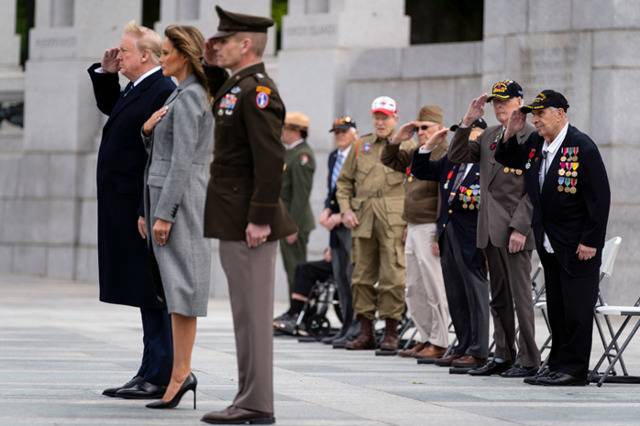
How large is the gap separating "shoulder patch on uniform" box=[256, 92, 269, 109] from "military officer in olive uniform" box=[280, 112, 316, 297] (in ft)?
26.2

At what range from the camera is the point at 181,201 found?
8.97m

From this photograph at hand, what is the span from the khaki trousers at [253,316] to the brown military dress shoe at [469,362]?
13.6 ft

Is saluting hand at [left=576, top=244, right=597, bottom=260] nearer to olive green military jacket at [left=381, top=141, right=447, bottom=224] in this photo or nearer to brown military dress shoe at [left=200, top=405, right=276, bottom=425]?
olive green military jacket at [left=381, top=141, right=447, bottom=224]

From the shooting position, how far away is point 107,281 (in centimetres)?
962

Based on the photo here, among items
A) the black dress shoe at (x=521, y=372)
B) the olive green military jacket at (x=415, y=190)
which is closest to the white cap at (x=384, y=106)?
the olive green military jacket at (x=415, y=190)

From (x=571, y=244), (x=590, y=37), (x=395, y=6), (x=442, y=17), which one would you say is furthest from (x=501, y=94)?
(x=442, y=17)

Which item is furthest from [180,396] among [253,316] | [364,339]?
[364,339]

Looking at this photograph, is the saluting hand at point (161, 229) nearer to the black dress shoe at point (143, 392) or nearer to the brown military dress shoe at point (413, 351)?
the black dress shoe at point (143, 392)

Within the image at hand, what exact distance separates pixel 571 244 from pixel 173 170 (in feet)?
10.8

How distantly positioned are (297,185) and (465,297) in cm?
398

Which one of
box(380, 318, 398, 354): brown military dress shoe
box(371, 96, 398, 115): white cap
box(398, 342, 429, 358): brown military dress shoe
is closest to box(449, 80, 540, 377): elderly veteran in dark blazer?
box(398, 342, 429, 358): brown military dress shoe

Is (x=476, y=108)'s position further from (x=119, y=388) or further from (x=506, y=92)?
(x=119, y=388)

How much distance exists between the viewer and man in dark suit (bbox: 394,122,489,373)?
12.5 m

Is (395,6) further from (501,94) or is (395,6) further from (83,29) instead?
(501,94)
